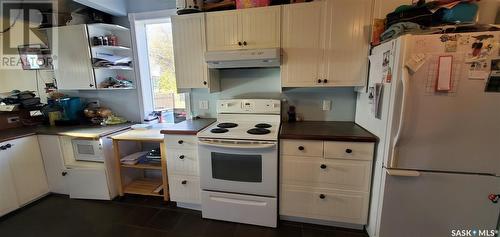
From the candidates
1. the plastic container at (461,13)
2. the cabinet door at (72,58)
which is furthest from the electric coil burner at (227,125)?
the plastic container at (461,13)

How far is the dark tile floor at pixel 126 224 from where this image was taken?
6.24 ft

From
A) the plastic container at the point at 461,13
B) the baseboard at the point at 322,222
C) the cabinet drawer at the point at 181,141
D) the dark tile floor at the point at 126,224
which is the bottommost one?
the dark tile floor at the point at 126,224

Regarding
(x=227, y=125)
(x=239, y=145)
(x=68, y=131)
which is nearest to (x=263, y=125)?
(x=227, y=125)

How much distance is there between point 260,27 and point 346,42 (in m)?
0.81

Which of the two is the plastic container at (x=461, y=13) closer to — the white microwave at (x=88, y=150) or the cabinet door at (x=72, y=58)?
the white microwave at (x=88, y=150)

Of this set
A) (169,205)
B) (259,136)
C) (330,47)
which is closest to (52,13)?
(169,205)

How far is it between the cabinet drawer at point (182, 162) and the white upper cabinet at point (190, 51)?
2.39ft

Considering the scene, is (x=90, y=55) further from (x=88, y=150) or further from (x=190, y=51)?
(x=190, y=51)

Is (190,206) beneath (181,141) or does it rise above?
beneath

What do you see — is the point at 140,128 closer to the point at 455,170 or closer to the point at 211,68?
the point at 211,68

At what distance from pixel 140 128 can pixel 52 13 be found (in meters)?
1.74

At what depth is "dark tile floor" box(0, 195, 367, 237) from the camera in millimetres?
1901

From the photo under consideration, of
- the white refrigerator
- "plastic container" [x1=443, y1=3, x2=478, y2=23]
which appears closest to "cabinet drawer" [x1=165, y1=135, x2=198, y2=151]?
the white refrigerator

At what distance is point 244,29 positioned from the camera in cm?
200
